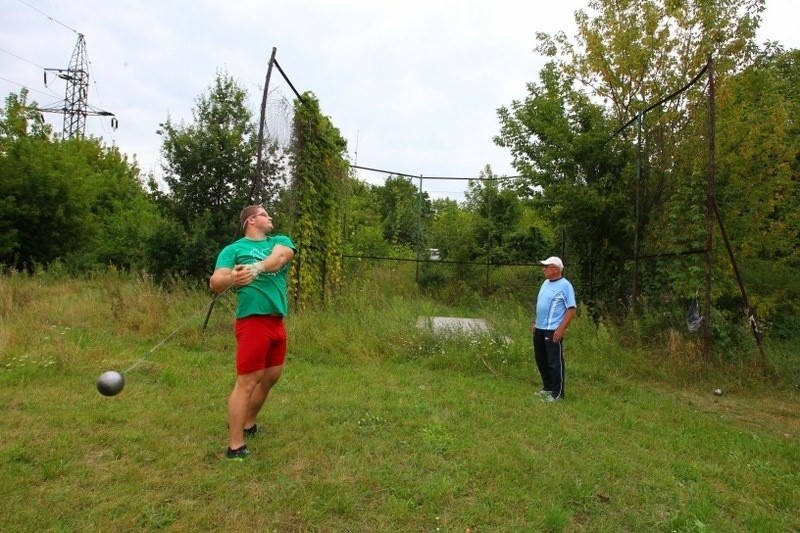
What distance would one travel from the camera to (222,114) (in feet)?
43.9

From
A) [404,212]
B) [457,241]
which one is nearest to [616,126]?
[457,241]

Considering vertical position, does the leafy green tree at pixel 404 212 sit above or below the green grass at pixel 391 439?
above

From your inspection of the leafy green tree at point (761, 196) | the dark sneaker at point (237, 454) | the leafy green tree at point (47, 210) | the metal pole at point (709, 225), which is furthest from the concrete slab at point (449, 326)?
the leafy green tree at point (47, 210)

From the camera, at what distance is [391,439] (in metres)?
4.04

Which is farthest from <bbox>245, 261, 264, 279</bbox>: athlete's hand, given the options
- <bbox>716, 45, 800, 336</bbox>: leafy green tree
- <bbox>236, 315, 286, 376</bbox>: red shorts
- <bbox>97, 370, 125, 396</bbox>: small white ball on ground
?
<bbox>716, 45, 800, 336</bbox>: leafy green tree

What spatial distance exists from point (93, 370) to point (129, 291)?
3.66 meters

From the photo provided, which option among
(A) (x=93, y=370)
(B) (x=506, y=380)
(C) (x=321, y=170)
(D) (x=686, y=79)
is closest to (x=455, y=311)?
(C) (x=321, y=170)

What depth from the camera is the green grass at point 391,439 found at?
294 centimetres

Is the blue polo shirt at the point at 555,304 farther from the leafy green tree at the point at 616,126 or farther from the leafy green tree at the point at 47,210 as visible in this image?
the leafy green tree at the point at 47,210

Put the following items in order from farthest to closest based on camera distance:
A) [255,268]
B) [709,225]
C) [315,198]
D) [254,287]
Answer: [315,198] < [709,225] < [254,287] < [255,268]

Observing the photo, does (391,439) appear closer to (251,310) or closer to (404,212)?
(251,310)

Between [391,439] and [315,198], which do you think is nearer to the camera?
[391,439]

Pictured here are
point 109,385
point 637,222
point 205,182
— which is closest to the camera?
point 109,385

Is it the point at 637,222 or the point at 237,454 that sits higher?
the point at 637,222
